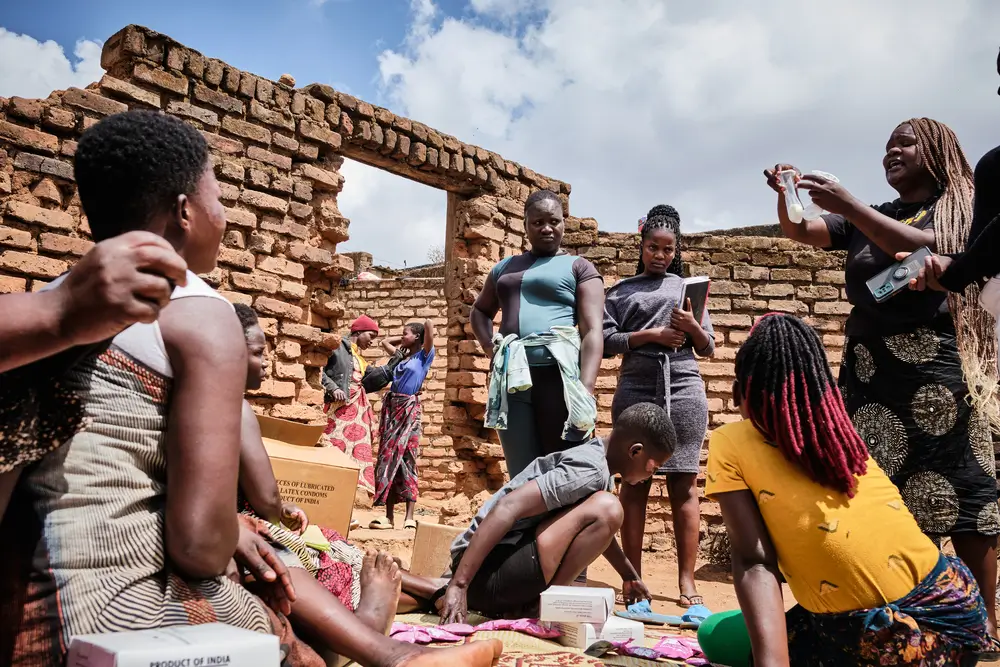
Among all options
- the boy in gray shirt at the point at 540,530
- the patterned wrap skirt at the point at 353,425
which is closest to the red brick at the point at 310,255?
the patterned wrap skirt at the point at 353,425

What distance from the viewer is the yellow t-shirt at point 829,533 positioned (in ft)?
6.28

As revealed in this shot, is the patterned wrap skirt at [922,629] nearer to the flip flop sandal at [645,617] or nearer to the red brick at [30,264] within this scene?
the flip flop sandal at [645,617]

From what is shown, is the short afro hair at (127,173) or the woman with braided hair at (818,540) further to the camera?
the woman with braided hair at (818,540)

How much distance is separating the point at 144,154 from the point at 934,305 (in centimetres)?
253

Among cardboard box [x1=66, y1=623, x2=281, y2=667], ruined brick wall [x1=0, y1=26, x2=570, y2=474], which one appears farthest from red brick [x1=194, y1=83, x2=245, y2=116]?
cardboard box [x1=66, y1=623, x2=281, y2=667]

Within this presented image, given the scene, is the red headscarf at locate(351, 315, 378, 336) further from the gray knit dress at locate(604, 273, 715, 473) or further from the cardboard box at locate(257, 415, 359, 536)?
the cardboard box at locate(257, 415, 359, 536)

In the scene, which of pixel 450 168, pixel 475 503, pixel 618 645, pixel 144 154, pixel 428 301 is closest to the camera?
pixel 144 154

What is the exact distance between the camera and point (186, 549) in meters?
1.35

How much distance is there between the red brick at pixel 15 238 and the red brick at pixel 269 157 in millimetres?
1398

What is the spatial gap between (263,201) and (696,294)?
8.91 ft

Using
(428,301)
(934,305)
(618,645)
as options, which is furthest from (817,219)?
(428,301)

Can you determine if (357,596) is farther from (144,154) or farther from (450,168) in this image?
(450,168)

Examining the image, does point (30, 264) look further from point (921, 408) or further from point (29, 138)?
point (921, 408)

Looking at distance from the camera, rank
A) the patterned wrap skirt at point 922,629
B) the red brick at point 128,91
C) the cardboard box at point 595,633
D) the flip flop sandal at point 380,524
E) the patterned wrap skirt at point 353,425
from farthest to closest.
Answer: the patterned wrap skirt at point 353,425, the flip flop sandal at point 380,524, the red brick at point 128,91, the cardboard box at point 595,633, the patterned wrap skirt at point 922,629
